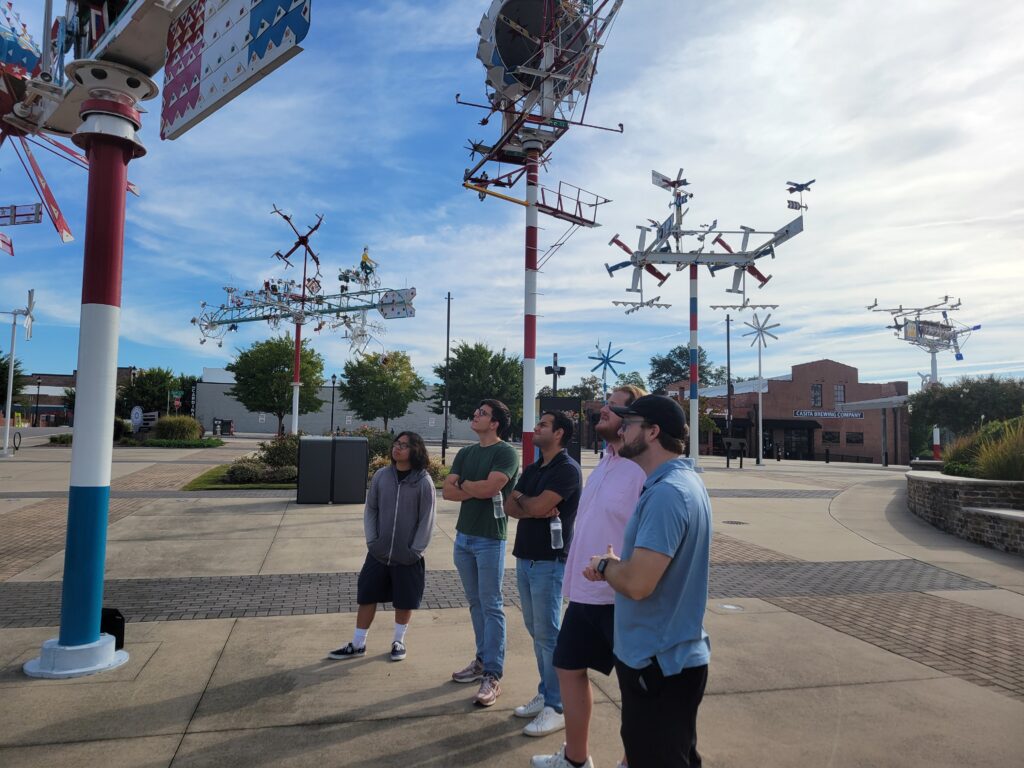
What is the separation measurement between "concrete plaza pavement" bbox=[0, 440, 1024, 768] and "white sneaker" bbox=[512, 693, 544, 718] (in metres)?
0.08

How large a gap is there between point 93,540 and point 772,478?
70.3 ft

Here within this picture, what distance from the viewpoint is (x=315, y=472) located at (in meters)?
12.7

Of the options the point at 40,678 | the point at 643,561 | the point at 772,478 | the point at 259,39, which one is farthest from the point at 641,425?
the point at 772,478

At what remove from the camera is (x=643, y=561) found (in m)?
2.25

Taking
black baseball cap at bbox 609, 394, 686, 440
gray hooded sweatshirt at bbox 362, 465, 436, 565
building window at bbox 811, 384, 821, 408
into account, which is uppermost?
building window at bbox 811, 384, 821, 408

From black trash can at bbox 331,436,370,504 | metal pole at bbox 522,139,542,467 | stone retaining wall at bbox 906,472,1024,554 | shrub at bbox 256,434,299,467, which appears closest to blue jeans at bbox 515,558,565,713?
metal pole at bbox 522,139,542,467

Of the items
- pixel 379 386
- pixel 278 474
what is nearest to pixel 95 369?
pixel 278 474

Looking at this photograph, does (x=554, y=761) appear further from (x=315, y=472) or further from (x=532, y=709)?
(x=315, y=472)

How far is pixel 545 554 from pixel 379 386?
47.2 m

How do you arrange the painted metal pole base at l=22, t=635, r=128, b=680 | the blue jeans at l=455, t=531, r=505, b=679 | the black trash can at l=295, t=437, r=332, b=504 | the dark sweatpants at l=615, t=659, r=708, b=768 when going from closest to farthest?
the dark sweatpants at l=615, t=659, r=708, b=768 → the blue jeans at l=455, t=531, r=505, b=679 → the painted metal pole base at l=22, t=635, r=128, b=680 → the black trash can at l=295, t=437, r=332, b=504

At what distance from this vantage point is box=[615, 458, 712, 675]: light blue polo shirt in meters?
2.27

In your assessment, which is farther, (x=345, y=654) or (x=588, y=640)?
(x=345, y=654)

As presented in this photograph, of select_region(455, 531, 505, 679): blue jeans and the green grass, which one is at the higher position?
select_region(455, 531, 505, 679): blue jeans

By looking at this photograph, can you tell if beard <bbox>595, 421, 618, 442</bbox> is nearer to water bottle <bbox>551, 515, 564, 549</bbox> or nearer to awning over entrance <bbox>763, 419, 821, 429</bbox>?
water bottle <bbox>551, 515, 564, 549</bbox>
